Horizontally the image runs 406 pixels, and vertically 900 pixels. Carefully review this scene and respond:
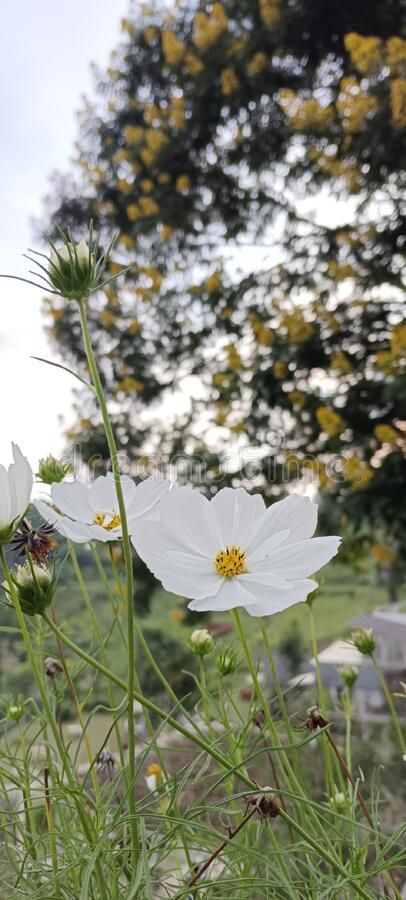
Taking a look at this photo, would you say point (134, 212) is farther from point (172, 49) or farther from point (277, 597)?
point (277, 597)

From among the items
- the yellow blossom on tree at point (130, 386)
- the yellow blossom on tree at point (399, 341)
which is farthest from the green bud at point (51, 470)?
the yellow blossom on tree at point (130, 386)

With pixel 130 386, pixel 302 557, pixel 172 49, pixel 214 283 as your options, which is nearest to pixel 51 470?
pixel 302 557

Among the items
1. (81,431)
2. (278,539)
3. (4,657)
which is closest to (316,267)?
(81,431)

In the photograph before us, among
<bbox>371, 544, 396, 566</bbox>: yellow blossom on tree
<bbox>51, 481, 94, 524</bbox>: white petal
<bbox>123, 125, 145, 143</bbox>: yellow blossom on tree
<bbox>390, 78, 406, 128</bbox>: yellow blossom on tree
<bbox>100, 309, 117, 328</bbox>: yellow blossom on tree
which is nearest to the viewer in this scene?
<bbox>51, 481, 94, 524</bbox>: white petal

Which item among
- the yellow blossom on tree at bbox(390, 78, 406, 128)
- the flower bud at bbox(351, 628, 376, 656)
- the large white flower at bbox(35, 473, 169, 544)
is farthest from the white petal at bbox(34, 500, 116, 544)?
the yellow blossom on tree at bbox(390, 78, 406, 128)

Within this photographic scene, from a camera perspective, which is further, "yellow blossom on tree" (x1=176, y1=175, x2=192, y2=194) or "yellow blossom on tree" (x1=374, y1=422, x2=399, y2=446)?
"yellow blossom on tree" (x1=176, y1=175, x2=192, y2=194)

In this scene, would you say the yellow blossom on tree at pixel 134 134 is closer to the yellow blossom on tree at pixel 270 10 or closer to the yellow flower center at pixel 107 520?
the yellow blossom on tree at pixel 270 10

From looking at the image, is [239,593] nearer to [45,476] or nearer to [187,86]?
[45,476]

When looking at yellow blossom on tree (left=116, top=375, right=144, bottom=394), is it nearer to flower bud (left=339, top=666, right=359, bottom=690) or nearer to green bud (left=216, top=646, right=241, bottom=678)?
flower bud (left=339, top=666, right=359, bottom=690)
